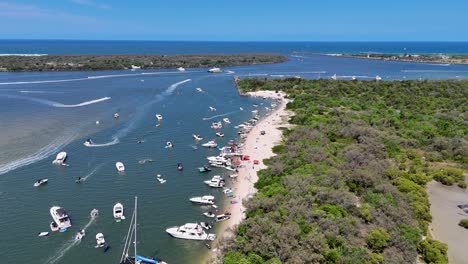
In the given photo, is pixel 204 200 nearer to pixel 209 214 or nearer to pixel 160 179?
pixel 209 214

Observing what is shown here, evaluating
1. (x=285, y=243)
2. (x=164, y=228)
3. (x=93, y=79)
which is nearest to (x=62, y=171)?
(x=164, y=228)

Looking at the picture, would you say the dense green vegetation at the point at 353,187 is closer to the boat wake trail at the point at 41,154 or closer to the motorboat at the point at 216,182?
the motorboat at the point at 216,182

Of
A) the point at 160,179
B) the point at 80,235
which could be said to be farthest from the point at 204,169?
the point at 80,235

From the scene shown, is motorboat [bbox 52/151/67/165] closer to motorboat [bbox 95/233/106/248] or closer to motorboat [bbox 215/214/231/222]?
motorboat [bbox 95/233/106/248]

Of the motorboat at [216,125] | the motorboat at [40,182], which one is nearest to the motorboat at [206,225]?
the motorboat at [40,182]

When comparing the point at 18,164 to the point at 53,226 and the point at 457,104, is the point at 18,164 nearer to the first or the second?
the point at 53,226

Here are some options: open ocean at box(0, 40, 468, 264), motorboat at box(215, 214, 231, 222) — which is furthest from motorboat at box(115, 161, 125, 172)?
motorboat at box(215, 214, 231, 222)
